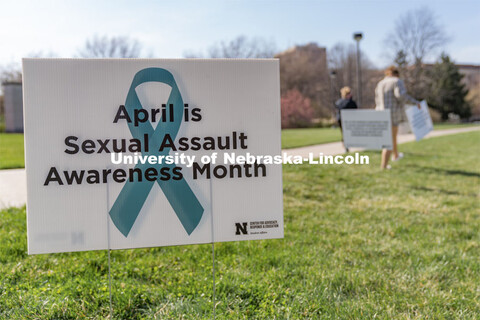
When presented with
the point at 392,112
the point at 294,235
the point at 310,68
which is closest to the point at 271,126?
the point at 294,235

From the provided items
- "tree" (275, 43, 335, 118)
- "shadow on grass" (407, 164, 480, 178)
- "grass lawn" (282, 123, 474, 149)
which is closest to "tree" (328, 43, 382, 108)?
"tree" (275, 43, 335, 118)

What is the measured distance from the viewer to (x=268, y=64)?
2.39 metres

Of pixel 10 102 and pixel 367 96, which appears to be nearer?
pixel 10 102

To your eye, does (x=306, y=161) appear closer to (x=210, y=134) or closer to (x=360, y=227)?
(x=360, y=227)

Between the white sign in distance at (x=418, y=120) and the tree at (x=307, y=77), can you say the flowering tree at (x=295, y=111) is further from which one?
the white sign in distance at (x=418, y=120)

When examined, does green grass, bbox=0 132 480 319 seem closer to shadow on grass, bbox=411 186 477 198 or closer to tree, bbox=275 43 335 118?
shadow on grass, bbox=411 186 477 198

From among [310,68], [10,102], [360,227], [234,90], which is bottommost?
[360,227]

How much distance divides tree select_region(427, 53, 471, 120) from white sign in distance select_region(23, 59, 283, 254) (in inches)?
2339

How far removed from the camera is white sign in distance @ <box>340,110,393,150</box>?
736 cm

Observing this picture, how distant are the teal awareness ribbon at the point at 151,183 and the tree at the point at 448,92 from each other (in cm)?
5965

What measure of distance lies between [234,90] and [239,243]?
1933mm

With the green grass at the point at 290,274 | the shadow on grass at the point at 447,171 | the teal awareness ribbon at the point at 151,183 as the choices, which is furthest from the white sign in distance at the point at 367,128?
the teal awareness ribbon at the point at 151,183

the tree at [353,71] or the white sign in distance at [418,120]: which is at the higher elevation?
the tree at [353,71]

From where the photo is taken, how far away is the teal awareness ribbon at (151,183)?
7.49 feet
